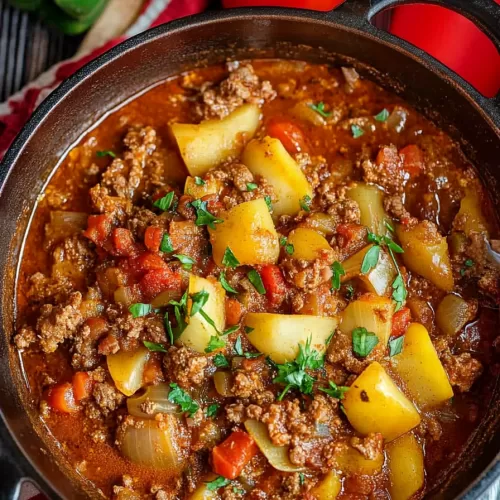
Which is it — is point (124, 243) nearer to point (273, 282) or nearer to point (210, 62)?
point (273, 282)

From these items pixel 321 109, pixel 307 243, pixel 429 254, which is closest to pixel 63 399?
pixel 307 243

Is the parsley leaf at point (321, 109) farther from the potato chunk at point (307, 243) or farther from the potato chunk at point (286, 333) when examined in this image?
the potato chunk at point (286, 333)

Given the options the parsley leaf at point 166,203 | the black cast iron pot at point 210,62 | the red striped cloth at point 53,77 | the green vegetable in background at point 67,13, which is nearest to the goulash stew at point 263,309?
the parsley leaf at point 166,203

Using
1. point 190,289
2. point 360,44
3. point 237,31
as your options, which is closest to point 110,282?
point 190,289

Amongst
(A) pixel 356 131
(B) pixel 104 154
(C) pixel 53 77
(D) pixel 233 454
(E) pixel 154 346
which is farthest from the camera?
(C) pixel 53 77

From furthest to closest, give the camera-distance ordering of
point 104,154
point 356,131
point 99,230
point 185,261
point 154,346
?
point 104,154 → point 356,131 → point 99,230 → point 185,261 → point 154,346

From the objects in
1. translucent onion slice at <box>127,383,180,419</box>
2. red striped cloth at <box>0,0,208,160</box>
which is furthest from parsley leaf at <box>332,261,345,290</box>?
red striped cloth at <box>0,0,208,160</box>
